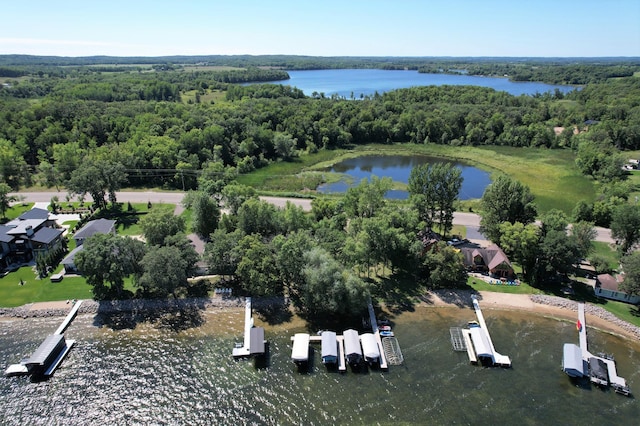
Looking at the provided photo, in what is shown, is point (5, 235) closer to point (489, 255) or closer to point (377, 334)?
point (377, 334)

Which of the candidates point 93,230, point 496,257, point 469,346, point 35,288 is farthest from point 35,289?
point 496,257

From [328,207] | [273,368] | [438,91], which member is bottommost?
[273,368]

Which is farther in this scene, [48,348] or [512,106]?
[512,106]

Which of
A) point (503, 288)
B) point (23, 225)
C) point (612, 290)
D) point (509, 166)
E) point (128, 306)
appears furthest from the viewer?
point (509, 166)

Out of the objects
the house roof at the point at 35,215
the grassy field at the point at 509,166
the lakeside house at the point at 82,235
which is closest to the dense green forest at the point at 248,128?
the grassy field at the point at 509,166

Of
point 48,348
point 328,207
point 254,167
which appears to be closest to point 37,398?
point 48,348

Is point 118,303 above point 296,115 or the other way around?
the other way around

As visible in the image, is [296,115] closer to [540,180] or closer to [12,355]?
[540,180]

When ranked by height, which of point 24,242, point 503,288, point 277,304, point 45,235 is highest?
point 45,235

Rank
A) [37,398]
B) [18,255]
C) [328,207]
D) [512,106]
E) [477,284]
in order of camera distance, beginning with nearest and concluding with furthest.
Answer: [37,398] < [477,284] < [18,255] < [328,207] < [512,106]
